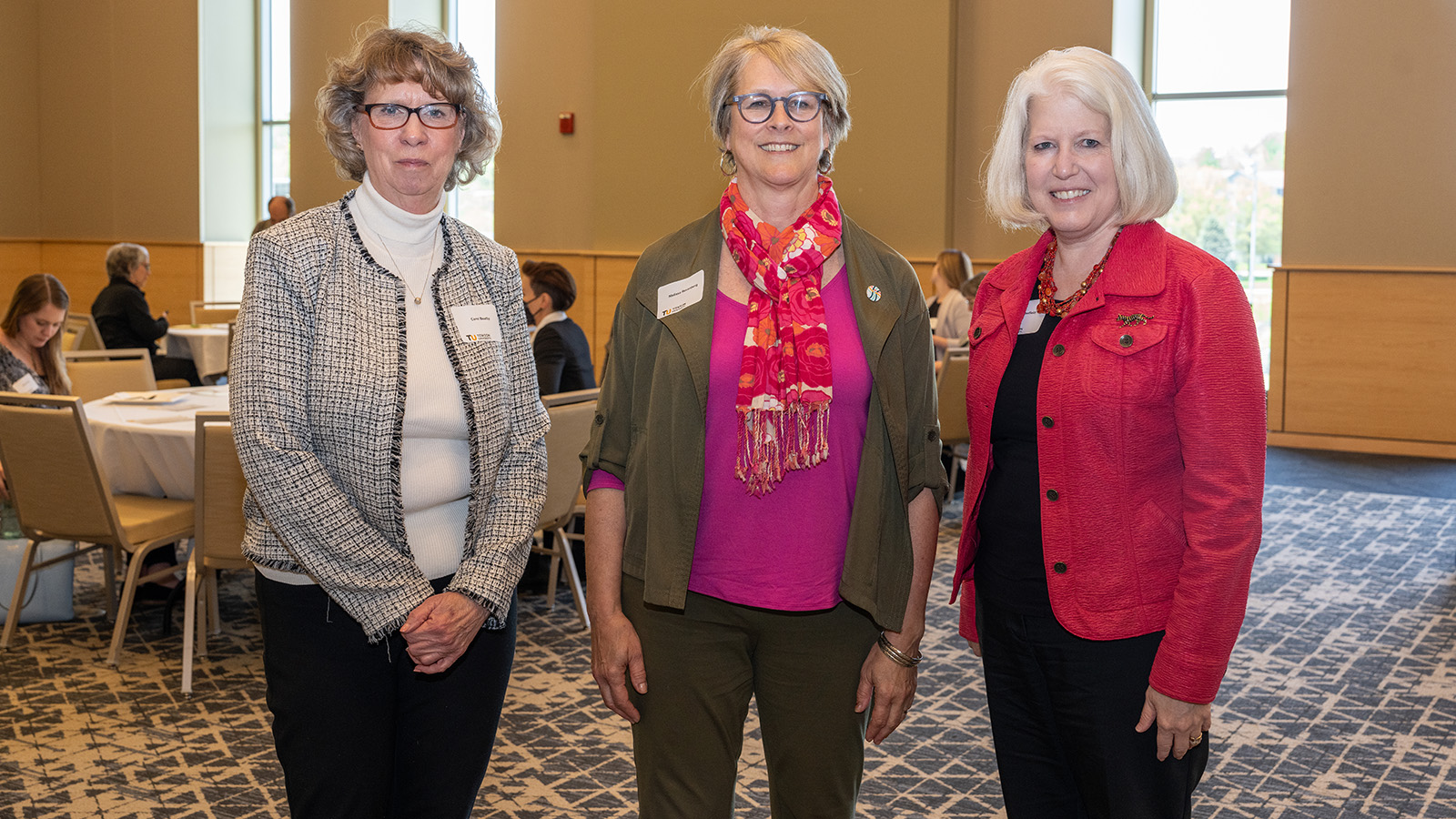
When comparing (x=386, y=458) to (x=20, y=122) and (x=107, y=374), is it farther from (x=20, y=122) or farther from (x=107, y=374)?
(x=20, y=122)

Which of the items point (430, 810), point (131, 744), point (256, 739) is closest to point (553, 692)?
point (256, 739)

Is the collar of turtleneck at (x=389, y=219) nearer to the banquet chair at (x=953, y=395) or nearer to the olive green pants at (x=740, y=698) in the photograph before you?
the olive green pants at (x=740, y=698)

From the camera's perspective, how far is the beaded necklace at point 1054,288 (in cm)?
187

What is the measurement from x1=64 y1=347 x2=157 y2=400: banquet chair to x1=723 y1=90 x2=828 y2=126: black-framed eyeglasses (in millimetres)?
5178

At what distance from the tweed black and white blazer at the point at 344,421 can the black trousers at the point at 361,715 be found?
0.21 feet

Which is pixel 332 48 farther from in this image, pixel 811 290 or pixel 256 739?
pixel 811 290

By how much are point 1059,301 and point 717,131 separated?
62cm

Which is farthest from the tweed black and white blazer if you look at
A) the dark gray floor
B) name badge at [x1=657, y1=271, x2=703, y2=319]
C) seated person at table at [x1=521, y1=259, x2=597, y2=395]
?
the dark gray floor

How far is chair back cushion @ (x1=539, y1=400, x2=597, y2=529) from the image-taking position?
14.6ft

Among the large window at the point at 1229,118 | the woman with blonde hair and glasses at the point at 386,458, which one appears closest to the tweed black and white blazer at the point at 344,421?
the woman with blonde hair and glasses at the point at 386,458

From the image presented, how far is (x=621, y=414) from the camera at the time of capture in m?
1.96

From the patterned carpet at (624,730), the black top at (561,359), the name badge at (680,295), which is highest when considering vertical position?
the name badge at (680,295)

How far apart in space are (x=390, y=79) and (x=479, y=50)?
11.3m

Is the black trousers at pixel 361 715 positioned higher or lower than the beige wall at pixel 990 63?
lower
